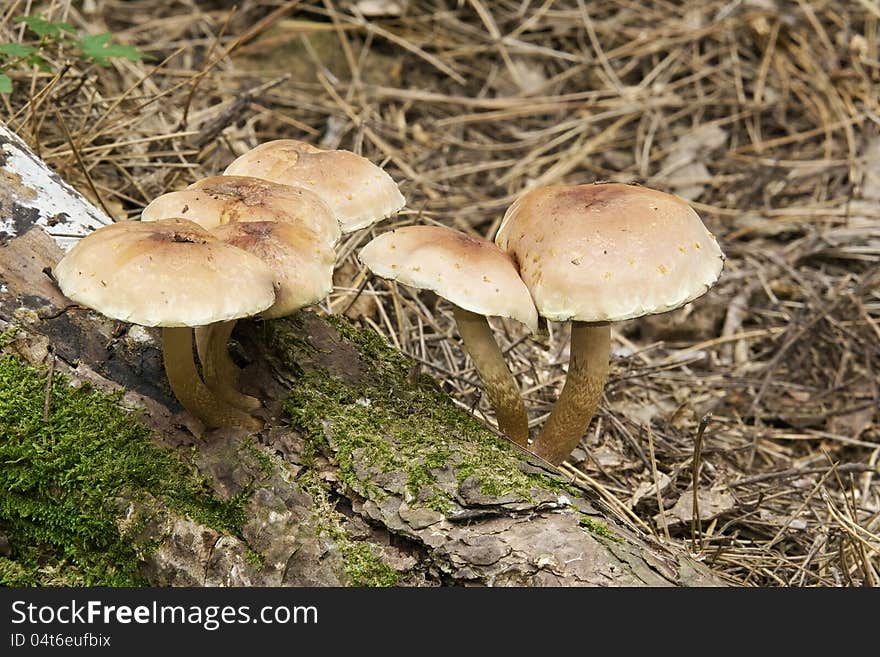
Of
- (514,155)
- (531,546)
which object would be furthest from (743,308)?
(531,546)

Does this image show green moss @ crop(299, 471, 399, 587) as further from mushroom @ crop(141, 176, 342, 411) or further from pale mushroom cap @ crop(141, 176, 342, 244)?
pale mushroom cap @ crop(141, 176, 342, 244)

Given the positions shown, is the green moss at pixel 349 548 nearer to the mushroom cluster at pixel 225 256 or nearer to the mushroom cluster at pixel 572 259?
the mushroom cluster at pixel 225 256

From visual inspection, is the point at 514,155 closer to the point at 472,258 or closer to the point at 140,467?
the point at 472,258

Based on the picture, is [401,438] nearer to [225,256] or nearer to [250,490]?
[250,490]

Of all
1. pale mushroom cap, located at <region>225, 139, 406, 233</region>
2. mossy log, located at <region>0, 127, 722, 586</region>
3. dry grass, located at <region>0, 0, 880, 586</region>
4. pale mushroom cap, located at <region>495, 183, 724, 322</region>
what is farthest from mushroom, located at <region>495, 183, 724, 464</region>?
dry grass, located at <region>0, 0, 880, 586</region>

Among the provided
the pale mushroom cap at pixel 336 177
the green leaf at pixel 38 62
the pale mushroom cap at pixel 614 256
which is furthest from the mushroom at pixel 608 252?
the green leaf at pixel 38 62

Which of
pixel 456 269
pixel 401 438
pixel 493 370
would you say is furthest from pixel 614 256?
pixel 401 438

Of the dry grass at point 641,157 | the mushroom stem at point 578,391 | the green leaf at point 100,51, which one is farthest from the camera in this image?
the green leaf at point 100,51
